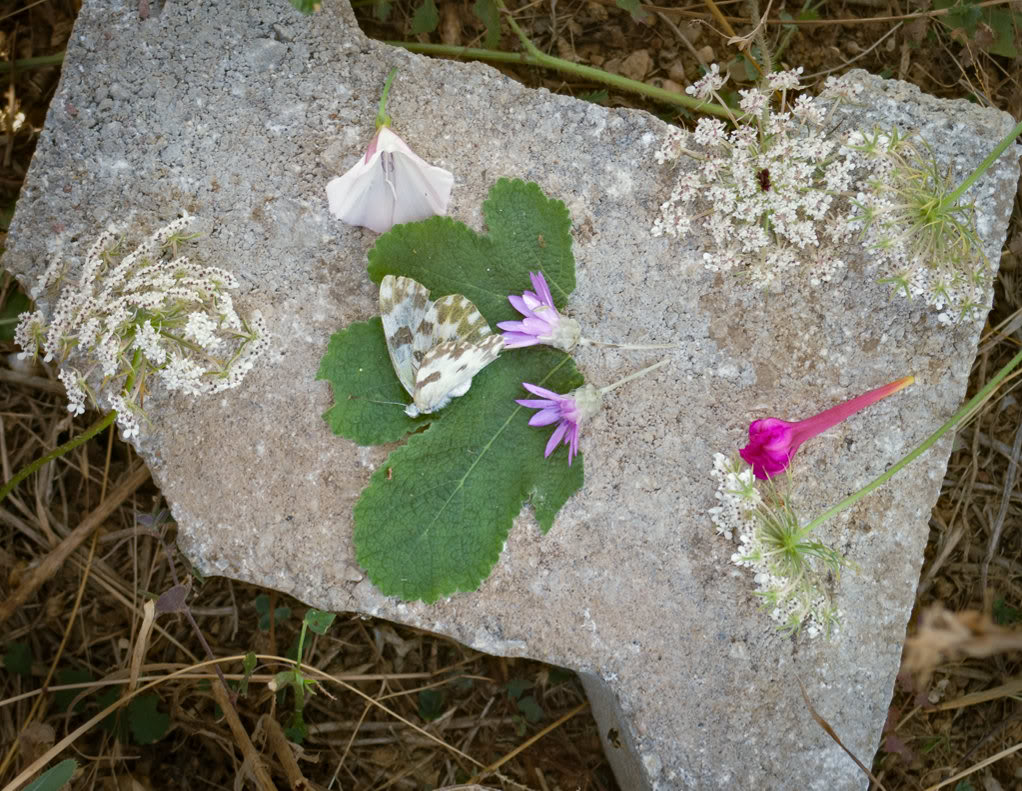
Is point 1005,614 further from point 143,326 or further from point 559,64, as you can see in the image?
point 143,326

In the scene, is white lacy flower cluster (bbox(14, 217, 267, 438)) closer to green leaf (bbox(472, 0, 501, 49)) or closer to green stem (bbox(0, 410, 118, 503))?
green stem (bbox(0, 410, 118, 503))

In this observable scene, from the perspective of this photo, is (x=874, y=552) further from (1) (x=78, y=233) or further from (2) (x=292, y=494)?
(1) (x=78, y=233)

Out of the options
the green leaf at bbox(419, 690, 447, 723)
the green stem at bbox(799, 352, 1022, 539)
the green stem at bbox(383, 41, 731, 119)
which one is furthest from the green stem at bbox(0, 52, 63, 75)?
the green stem at bbox(799, 352, 1022, 539)

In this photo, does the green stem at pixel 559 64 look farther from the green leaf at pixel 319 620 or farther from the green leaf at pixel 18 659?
the green leaf at pixel 18 659

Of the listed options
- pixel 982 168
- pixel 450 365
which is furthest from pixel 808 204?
pixel 450 365

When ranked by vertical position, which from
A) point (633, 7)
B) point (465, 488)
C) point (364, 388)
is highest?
point (633, 7)
